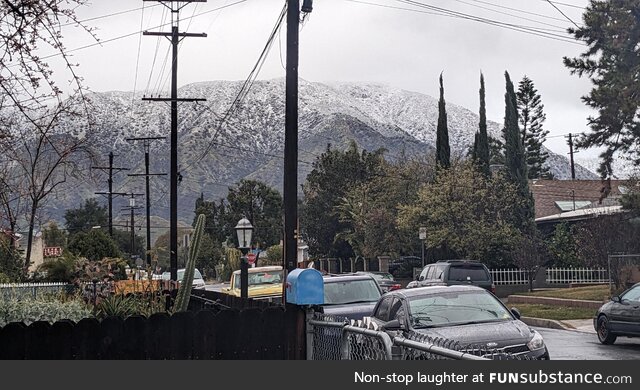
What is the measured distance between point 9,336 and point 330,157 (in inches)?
2380

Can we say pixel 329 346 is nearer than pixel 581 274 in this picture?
Yes

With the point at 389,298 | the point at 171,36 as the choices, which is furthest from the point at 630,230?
the point at 389,298

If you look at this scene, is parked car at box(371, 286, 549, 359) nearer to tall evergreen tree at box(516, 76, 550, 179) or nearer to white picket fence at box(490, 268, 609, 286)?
white picket fence at box(490, 268, 609, 286)

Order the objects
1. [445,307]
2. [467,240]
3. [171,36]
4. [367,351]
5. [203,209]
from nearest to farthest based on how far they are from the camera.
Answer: [367,351]
[445,307]
[171,36]
[467,240]
[203,209]

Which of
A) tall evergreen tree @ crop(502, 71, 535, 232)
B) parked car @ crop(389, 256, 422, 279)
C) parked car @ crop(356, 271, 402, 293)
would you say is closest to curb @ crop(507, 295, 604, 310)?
parked car @ crop(356, 271, 402, 293)

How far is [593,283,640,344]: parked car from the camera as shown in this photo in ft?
65.2

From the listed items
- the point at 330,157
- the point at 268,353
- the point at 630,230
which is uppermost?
the point at 330,157

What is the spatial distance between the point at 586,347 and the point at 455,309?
25.6ft

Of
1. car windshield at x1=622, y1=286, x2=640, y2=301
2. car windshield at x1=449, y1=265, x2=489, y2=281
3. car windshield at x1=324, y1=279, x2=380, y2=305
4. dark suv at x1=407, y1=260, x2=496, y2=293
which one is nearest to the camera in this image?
car windshield at x1=324, y1=279, x2=380, y2=305

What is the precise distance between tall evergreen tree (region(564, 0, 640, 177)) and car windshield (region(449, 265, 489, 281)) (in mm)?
7710

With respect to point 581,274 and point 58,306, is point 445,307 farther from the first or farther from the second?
point 581,274

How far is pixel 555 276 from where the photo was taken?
46.9 metres

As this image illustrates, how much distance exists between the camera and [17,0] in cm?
805
